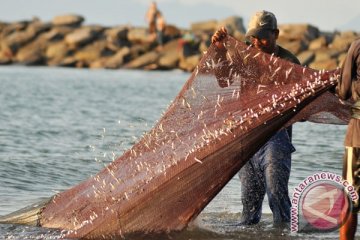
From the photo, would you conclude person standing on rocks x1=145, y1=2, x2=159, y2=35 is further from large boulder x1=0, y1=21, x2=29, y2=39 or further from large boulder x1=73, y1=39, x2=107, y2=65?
large boulder x1=0, y1=21, x2=29, y2=39

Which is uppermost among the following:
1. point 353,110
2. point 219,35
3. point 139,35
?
point 219,35

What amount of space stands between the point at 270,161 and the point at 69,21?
49.6 metres

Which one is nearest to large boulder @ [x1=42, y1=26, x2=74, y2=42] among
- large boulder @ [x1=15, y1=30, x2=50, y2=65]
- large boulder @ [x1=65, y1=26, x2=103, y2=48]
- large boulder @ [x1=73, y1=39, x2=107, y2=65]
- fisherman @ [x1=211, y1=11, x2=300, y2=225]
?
large boulder @ [x1=15, y1=30, x2=50, y2=65]

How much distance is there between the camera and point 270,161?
788 centimetres

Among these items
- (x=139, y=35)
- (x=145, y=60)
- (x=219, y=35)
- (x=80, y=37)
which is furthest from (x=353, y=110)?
(x=80, y=37)

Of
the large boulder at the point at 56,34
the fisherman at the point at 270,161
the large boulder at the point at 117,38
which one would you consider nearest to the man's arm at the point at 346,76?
the fisherman at the point at 270,161

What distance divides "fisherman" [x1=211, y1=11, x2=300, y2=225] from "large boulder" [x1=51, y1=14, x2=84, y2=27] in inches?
1939

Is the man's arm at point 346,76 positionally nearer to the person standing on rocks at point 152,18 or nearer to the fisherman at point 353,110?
the fisherman at point 353,110

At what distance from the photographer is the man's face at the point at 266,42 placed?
780 centimetres

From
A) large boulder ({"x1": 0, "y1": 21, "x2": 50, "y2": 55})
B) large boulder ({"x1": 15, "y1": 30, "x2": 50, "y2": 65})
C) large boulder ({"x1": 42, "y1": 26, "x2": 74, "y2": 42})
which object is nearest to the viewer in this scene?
large boulder ({"x1": 15, "y1": 30, "x2": 50, "y2": 65})

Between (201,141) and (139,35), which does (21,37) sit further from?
(201,141)

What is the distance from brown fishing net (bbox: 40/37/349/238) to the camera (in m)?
7.18

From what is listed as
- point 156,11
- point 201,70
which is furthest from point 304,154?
point 156,11

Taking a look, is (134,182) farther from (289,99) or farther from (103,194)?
(289,99)
